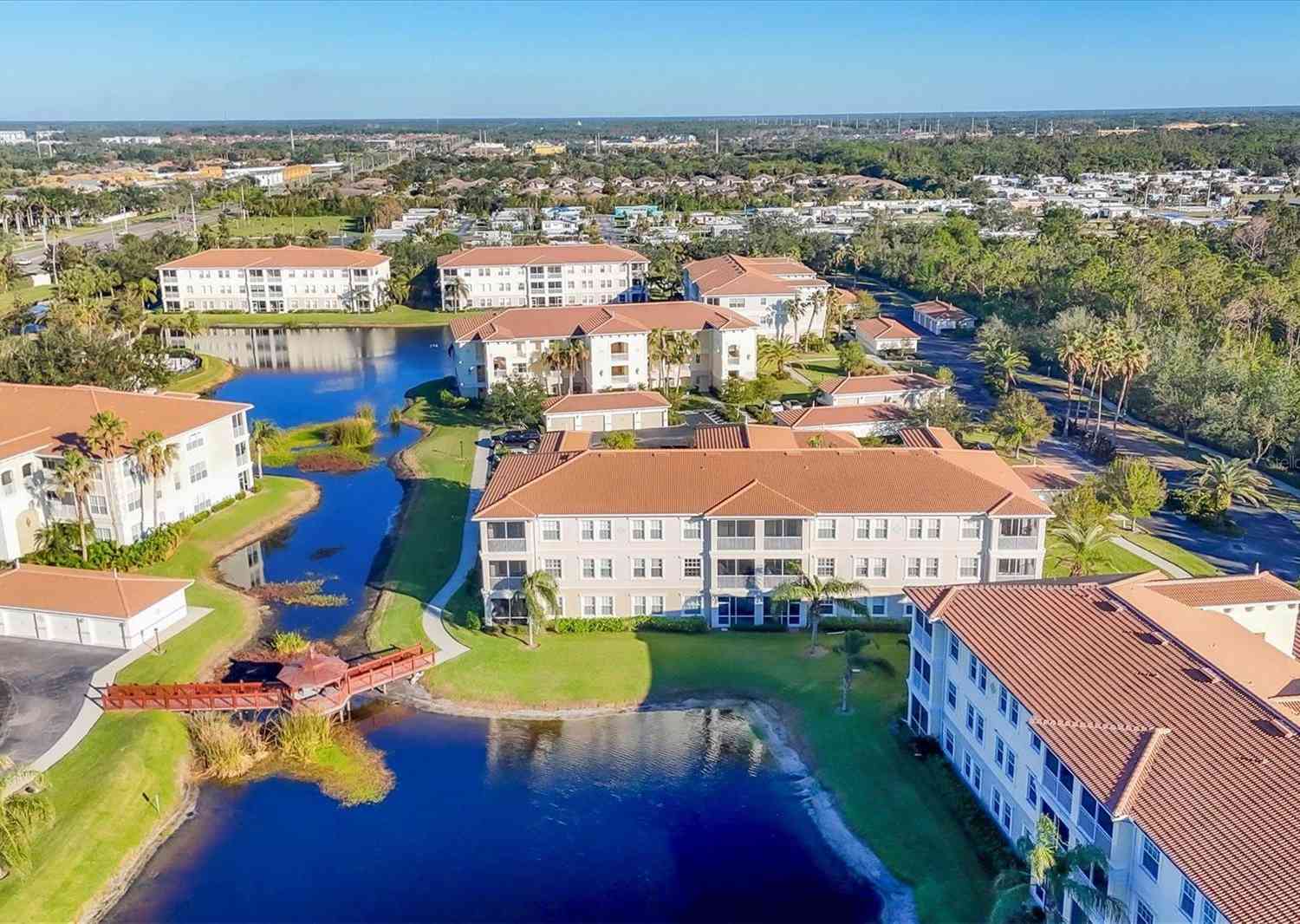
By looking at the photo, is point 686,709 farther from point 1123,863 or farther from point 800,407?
point 800,407

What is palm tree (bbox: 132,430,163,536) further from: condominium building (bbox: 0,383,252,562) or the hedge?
the hedge


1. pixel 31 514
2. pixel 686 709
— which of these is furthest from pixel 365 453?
pixel 686 709

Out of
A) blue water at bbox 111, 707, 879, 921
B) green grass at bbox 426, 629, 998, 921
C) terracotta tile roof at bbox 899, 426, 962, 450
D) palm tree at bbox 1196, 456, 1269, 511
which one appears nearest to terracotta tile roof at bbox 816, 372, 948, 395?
terracotta tile roof at bbox 899, 426, 962, 450

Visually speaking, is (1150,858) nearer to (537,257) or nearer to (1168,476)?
(1168,476)

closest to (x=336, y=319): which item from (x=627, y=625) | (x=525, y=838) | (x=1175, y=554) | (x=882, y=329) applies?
(x=882, y=329)

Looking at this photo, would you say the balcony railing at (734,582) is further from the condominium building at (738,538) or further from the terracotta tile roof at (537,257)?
the terracotta tile roof at (537,257)
